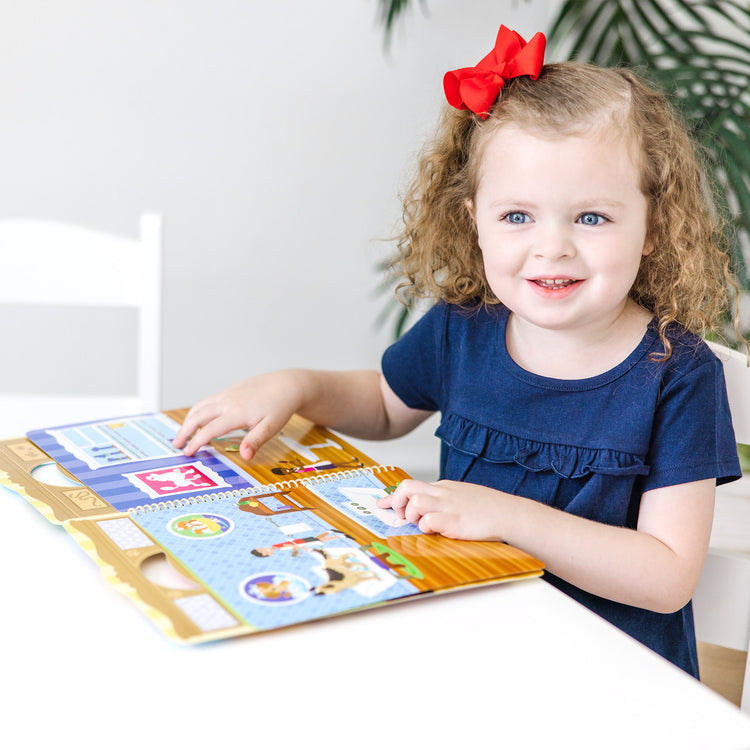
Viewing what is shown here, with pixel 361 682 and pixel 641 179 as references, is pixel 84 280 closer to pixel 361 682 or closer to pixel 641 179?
pixel 641 179

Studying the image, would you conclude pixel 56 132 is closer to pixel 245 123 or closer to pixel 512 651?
pixel 245 123

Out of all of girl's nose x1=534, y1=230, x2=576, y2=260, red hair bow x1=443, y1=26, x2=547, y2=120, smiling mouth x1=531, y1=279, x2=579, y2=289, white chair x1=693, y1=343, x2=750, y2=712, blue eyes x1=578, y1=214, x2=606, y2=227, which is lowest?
white chair x1=693, y1=343, x2=750, y2=712

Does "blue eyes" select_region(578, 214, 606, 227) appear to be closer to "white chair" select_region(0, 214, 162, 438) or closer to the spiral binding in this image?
the spiral binding

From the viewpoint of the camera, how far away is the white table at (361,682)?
449 millimetres

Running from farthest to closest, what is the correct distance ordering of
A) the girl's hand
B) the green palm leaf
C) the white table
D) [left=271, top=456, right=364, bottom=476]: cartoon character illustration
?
1. the green palm leaf
2. [left=271, top=456, right=364, bottom=476]: cartoon character illustration
3. the girl's hand
4. the white table

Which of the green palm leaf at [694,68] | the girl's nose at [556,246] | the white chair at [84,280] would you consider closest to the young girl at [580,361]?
the girl's nose at [556,246]

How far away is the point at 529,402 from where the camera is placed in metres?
0.90

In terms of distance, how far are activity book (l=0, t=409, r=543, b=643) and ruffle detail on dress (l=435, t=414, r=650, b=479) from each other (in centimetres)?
15

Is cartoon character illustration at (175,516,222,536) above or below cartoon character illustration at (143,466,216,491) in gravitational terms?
above

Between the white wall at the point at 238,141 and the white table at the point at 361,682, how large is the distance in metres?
1.22

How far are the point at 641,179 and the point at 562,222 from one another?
10 cm

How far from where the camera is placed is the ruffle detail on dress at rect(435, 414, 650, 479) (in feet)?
2.73

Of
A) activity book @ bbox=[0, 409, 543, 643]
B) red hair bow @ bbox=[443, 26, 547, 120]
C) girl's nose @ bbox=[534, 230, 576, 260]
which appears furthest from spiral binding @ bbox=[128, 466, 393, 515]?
red hair bow @ bbox=[443, 26, 547, 120]

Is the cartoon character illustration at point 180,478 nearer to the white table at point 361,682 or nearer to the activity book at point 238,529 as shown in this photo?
the activity book at point 238,529
